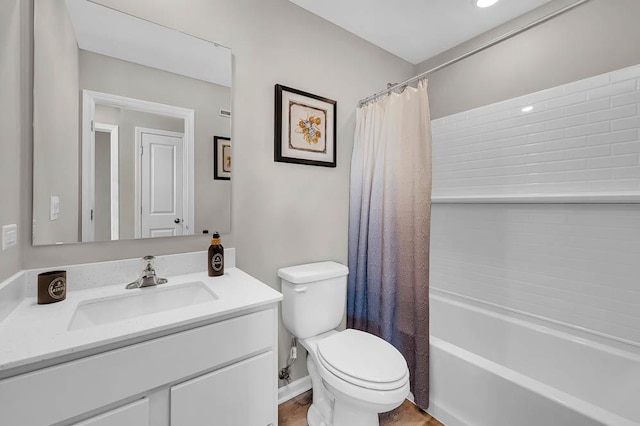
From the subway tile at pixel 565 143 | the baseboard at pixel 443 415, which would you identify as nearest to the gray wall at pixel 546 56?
the subway tile at pixel 565 143

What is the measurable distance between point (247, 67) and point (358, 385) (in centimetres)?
171

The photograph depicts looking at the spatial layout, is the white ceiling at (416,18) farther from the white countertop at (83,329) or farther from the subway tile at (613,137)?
the white countertop at (83,329)

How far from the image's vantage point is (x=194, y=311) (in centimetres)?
92

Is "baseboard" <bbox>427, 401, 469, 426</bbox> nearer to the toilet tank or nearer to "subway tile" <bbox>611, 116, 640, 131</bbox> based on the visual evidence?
the toilet tank

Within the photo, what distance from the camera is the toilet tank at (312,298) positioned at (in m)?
1.53

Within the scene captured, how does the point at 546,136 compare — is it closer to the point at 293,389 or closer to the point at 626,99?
the point at 626,99

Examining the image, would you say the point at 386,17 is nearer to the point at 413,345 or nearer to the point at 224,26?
A: the point at 224,26

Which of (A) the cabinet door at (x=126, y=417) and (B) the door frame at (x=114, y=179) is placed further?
(B) the door frame at (x=114, y=179)

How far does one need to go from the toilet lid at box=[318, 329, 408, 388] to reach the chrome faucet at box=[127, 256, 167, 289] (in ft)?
2.80

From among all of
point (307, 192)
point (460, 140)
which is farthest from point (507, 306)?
point (307, 192)

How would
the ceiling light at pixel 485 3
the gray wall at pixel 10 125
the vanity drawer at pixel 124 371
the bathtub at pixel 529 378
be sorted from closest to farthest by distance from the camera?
the vanity drawer at pixel 124 371
the gray wall at pixel 10 125
the bathtub at pixel 529 378
the ceiling light at pixel 485 3

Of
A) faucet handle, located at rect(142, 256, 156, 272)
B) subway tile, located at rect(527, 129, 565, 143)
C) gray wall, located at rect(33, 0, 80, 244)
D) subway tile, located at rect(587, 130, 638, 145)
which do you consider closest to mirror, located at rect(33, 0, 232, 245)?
gray wall, located at rect(33, 0, 80, 244)

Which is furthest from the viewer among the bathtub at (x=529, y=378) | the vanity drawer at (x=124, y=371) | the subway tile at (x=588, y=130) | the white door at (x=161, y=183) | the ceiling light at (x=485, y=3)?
the ceiling light at (x=485, y=3)

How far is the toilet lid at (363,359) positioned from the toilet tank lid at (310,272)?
333mm
